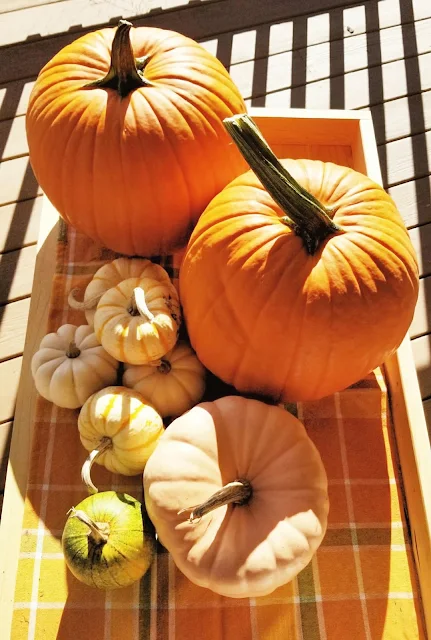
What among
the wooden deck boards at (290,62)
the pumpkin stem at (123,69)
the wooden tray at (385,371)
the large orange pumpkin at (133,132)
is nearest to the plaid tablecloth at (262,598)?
the wooden tray at (385,371)

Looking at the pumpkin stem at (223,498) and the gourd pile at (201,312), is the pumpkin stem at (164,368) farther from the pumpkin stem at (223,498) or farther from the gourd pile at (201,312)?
the pumpkin stem at (223,498)

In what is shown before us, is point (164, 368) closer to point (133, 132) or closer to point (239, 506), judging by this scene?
point (239, 506)

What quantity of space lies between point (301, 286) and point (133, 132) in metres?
0.43

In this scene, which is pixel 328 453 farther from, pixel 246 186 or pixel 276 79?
pixel 276 79

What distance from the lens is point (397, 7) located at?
8.46 ft

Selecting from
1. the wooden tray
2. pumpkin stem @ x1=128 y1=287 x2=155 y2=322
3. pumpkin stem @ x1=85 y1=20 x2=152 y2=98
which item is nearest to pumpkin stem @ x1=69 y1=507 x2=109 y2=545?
the wooden tray

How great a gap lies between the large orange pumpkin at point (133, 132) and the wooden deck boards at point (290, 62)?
2.80 feet

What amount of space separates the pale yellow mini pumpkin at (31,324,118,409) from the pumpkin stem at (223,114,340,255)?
1.48 feet

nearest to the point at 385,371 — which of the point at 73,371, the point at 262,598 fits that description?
the point at 262,598

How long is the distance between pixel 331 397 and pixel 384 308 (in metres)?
0.31

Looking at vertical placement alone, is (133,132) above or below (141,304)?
above

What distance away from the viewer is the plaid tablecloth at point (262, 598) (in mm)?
1000

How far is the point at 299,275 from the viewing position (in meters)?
0.97

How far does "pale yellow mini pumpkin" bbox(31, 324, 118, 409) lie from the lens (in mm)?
1099
